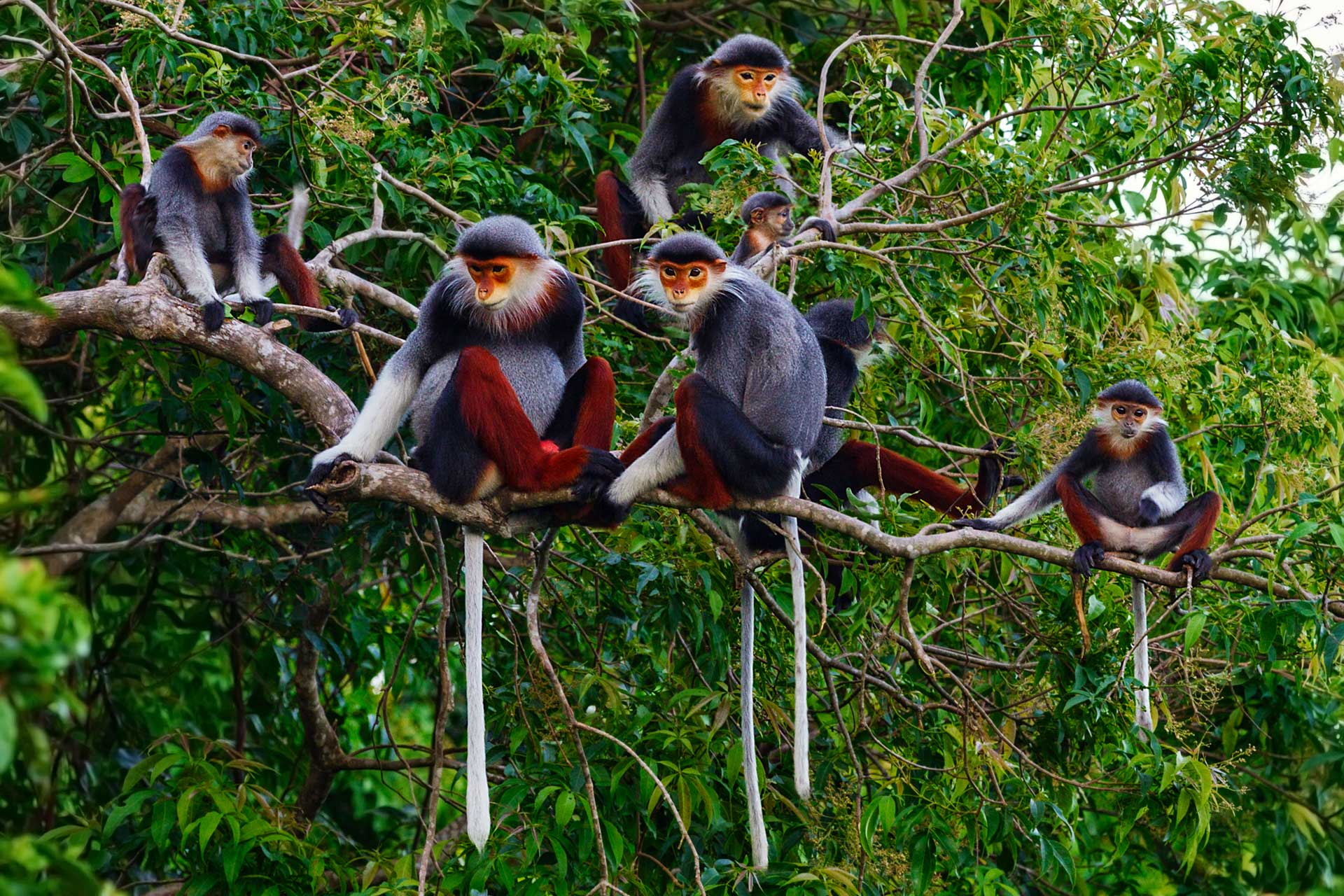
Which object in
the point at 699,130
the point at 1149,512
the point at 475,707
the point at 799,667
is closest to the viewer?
the point at 475,707

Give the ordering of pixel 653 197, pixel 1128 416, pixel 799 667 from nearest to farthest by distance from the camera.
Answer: pixel 799 667, pixel 1128 416, pixel 653 197

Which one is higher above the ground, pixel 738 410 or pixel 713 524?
pixel 738 410

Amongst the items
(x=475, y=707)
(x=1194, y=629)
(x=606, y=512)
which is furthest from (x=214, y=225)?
(x=1194, y=629)

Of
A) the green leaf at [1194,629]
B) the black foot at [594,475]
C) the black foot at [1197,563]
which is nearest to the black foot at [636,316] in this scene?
the black foot at [594,475]

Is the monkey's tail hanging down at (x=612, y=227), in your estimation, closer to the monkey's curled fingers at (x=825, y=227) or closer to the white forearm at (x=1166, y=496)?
the monkey's curled fingers at (x=825, y=227)

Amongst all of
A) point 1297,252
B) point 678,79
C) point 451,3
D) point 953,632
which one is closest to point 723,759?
point 953,632

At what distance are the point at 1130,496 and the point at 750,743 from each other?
1676 mm

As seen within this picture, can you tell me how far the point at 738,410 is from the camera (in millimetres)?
3418

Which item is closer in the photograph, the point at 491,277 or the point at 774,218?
the point at 491,277

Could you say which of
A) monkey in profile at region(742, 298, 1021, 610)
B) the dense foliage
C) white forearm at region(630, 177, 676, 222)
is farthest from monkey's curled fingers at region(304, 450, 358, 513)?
white forearm at region(630, 177, 676, 222)

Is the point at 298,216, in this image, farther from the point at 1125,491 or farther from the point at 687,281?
the point at 1125,491

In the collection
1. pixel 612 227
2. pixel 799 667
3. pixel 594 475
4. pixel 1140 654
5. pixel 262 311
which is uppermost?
pixel 262 311

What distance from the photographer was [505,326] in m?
3.48

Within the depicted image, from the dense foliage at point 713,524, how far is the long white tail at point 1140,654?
0.05 m
